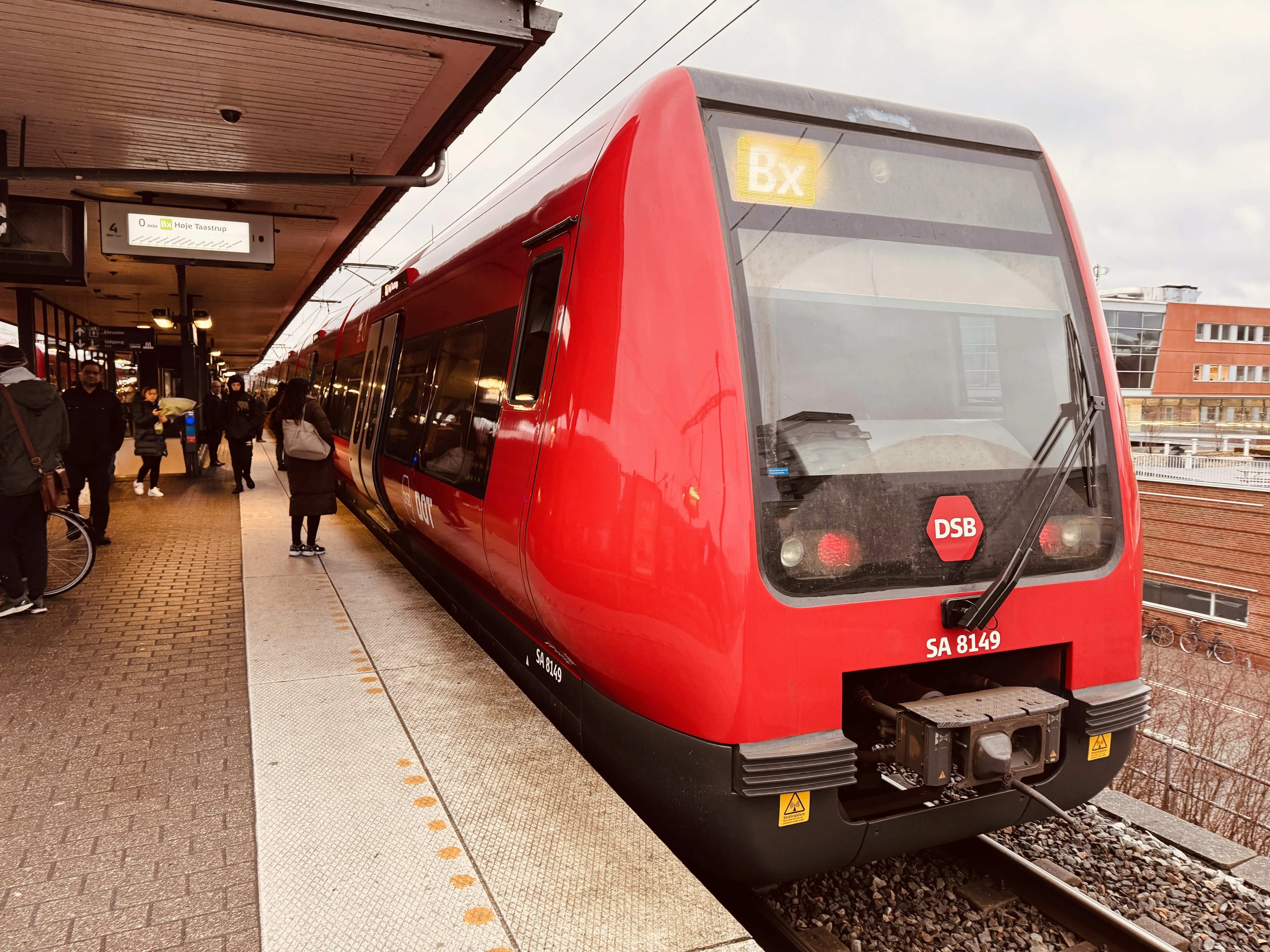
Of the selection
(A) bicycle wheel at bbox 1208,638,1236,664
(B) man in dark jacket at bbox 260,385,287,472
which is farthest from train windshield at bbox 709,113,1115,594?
(A) bicycle wheel at bbox 1208,638,1236,664

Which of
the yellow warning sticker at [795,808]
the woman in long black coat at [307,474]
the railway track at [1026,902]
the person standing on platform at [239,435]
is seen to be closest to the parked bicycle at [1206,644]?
the person standing on platform at [239,435]

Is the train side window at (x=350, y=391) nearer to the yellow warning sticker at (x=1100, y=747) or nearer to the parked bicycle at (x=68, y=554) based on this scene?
the parked bicycle at (x=68, y=554)

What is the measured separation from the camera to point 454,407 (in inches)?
198

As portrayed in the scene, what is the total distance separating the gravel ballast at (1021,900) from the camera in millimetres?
3127

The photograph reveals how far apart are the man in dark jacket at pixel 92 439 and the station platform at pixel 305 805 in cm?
287

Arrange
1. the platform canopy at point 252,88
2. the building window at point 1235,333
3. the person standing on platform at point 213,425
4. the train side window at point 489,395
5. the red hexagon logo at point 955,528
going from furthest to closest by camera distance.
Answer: the building window at point 1235,333, the person standing on platform at point 213,425, the platform canopy at point 252,88, the train side window at point 489,395, the red hexagon logo at point 955,528

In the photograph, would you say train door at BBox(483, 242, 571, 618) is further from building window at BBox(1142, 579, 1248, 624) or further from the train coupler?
building window at BBox(1142, 579, 1248, 624)

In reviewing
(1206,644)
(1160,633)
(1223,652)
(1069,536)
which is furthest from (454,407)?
(1160,633)

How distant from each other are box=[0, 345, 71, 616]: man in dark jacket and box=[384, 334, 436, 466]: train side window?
2174mm

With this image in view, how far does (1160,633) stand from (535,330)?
3855 cm

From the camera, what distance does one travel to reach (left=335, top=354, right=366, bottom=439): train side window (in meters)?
9.04

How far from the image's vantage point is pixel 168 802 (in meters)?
3.21

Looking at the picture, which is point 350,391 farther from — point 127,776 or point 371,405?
point 127,776

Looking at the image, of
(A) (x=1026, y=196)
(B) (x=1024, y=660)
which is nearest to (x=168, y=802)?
(B) (x=1024, y=660)
